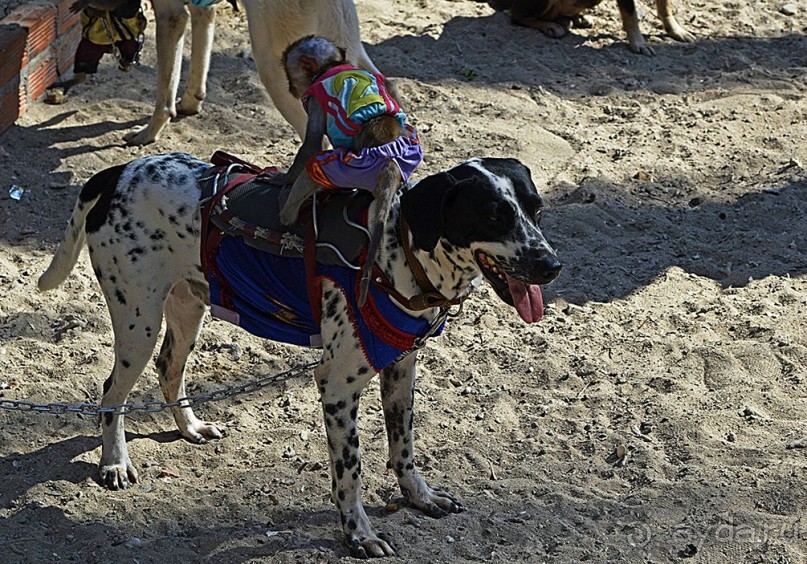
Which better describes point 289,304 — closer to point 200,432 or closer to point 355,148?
point 355,148

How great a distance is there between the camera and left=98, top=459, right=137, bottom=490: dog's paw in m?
4.61

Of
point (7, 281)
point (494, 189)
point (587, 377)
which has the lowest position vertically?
point (587, 377)

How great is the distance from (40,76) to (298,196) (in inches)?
169

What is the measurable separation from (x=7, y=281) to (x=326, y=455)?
2.19 m

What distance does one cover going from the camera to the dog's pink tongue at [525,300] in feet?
12.6

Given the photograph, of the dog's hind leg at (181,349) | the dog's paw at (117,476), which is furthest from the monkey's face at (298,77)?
the dog's paw at (117,476)

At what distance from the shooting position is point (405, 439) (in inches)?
177

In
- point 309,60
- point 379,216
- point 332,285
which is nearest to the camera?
point 379,216

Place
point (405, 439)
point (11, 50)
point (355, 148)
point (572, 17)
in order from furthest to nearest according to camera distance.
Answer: point (572, 17) → point (11, 50) → point (405, 439) → point (355, 148)

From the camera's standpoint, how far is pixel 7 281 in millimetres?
5984

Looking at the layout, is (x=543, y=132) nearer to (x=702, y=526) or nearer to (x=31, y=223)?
(x=31, y=223)

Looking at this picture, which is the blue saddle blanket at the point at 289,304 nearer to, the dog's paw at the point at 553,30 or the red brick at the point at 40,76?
the red brick at the point at 40,76

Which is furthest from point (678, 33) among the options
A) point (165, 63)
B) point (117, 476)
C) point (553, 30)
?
point (117, 476)

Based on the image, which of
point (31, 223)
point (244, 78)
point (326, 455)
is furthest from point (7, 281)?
point (244, 78)
